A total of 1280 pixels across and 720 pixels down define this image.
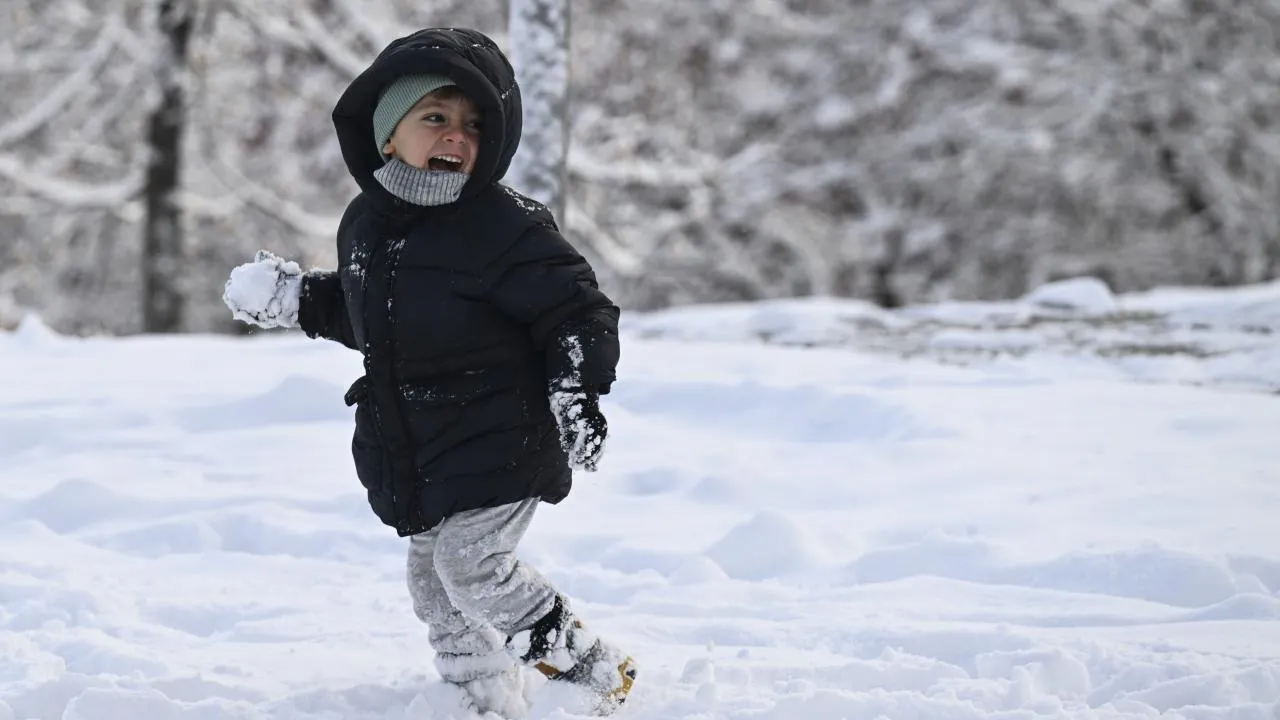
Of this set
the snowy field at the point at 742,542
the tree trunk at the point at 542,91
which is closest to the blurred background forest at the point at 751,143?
the tree trunk at the point at 542,91

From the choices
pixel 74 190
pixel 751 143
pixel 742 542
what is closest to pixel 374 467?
pixel 742 542

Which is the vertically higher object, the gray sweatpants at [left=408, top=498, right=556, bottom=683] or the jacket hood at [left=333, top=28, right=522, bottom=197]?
the jacket hood at [left=333, top=28, right=522, bottom=197]

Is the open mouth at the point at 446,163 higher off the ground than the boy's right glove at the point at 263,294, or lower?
higher

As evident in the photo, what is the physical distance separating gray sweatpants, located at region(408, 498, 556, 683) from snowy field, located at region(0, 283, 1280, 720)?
0.12 meters

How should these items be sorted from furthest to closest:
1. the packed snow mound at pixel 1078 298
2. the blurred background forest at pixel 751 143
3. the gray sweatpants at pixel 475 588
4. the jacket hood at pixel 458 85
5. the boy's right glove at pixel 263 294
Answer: the blurred background forest at pixel 751 143 < the packed snow mound at pixel 1078 298 < the boy's right glove at pixel 263 294 < the gray sweatpants at pixel 475 588 < the jacket hood at pixel 458 85

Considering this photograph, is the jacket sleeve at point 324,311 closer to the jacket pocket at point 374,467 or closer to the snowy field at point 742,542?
the jacket pocket at point 374,467

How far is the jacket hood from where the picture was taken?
8.56 feet

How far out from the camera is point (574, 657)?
2.86m

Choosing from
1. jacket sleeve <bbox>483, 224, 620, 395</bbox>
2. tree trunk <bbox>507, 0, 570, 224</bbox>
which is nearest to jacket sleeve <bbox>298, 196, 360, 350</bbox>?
jacket sleeve <bbox>483, 224, 620, 395</bbox>

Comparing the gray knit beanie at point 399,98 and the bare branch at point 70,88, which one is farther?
the bare branch at point 70,88

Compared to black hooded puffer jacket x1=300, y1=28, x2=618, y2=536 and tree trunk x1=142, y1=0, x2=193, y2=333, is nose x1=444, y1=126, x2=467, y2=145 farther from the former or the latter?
tree trunk x1=142, y1=0, x2=193, y2=333

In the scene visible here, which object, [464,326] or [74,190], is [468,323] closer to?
[464,326]

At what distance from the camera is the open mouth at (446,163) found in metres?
2.69

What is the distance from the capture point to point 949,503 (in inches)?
166
